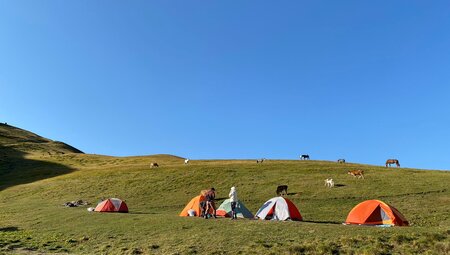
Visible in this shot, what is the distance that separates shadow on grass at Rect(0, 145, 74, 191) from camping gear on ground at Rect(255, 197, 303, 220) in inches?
2227

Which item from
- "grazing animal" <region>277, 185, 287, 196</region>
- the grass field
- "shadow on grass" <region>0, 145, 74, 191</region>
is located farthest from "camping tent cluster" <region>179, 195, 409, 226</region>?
"shadow on grass" <region>0, 145, 74, 191</region>

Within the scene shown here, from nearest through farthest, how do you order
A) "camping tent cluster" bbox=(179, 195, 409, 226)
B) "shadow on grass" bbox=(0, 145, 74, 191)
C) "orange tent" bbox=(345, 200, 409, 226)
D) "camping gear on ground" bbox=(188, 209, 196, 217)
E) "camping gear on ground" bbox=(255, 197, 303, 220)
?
"orange tent" bbox=(345, 200, 409, 226), "camping tent cluster" bbox=(179, 195, 409, 226), "camping gear on ground" bbox=(255, 197, 303, 220), "camping gear on ground" bbox=(188, 209, 196, 217), "shadow on grass" bbox=(0, 145, 74, 191)

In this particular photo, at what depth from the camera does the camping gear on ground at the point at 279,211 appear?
33344mm

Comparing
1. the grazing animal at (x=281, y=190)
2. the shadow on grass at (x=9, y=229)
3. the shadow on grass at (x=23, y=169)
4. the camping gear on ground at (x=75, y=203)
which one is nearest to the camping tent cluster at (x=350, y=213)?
the grazing animal at (x=281, y=190)

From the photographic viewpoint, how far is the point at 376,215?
105ft

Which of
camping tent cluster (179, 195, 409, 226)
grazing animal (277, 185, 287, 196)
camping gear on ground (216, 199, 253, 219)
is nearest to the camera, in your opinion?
camping tent cluster (179, 195, 409, 226)

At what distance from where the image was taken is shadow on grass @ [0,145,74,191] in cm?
7900

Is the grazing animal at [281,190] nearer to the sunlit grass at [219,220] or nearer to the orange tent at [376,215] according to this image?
the sunlit grass at [219,220]

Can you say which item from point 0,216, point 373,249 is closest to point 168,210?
point 0,216

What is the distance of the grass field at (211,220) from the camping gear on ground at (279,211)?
209cm

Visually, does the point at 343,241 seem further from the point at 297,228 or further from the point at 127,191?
the point at 127,191

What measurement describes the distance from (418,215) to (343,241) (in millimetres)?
20747

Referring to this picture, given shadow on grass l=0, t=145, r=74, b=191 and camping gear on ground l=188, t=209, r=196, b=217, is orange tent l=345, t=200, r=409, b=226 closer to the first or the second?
camping gear on ground l=188, t=209, r=196, b=217

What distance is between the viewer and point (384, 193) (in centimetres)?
4884
